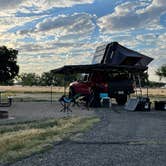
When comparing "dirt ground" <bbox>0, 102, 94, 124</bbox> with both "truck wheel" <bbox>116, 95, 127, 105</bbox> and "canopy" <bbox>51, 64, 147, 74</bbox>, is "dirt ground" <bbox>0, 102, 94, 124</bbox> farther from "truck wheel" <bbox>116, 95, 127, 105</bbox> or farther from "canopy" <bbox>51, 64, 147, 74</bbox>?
"truck wheel" <bbox>116, 95, 127, 105</bbox>

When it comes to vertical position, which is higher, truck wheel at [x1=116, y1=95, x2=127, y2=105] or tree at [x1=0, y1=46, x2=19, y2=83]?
tree at [x1=0, y1=46, x2=19, y2=83]

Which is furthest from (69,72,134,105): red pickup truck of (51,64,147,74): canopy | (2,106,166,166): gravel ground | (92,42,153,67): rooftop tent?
(2,106,166,166): gravel ground

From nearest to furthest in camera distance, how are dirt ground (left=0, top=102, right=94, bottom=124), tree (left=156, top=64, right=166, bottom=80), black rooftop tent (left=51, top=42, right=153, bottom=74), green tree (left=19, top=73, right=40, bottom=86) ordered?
dirt ground (left=0, top=102, right=94, bottom=124), black rooftop tent (left=51, top=42, right=153, bottom=74), tree (left=156, top=64, right=166, bottom=80), green tree (left=19, top=73, right=40, bottom=86)

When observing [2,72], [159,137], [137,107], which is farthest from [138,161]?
[2,72]

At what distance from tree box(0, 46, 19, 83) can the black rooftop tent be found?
1849 centimetres

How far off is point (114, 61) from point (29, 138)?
1716cm

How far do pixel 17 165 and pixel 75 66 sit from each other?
18.7 metres

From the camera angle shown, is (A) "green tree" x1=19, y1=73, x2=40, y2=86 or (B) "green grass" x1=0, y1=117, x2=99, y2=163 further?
(A) "green tree" x1=19, y1=73, x2=40, y2=86

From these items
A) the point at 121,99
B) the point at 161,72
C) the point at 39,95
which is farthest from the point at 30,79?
the point at 121,99

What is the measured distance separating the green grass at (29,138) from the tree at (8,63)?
3104 centimetres

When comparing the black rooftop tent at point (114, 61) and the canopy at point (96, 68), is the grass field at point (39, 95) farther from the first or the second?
the canopy at point (96, 68)

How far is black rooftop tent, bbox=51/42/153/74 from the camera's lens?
2708cm

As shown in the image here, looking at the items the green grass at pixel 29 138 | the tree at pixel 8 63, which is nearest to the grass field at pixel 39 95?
the tree at pixel 8 63

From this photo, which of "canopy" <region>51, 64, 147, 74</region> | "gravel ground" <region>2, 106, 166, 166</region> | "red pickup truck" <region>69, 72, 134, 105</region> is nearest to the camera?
"gravel ground" <region>2, 106, 166, 166</region>
